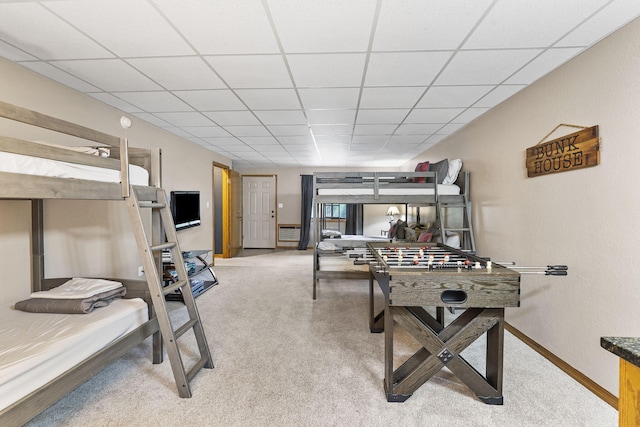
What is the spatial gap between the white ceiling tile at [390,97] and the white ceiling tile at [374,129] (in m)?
0.72

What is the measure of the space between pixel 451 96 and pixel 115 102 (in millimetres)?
3372

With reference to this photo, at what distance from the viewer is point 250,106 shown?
3021 mm

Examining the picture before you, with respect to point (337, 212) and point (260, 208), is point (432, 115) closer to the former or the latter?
point (337, 212)

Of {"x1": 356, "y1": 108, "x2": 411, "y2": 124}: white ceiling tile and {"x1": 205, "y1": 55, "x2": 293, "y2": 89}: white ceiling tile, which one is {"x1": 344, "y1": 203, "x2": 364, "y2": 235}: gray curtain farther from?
{"x1": 205, "y1": 55, "x2": 293, "y2": 89}: white ceiling tile

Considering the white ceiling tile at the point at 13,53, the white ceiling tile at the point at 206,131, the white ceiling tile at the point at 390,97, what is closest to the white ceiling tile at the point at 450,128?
the white ceiling tile at the point at 390,97

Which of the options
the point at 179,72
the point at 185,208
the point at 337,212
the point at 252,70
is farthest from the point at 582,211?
the point at 337,212

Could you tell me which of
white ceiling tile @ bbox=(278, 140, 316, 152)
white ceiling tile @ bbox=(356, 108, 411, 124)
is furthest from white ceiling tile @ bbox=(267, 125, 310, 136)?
white ceiling tile @ bbox=(356, 108, 411, 124)

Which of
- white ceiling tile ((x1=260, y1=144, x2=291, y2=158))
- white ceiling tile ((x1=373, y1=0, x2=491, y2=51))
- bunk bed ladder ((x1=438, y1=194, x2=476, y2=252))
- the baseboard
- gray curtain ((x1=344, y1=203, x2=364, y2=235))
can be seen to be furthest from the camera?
gray curtain ((x1=344, y1=203, x2=364, y2=235))

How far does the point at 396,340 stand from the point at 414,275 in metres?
1.20

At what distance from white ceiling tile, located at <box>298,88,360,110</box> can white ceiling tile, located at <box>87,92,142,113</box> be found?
72.9 inches

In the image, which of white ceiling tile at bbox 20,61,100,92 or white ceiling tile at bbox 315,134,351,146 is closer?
white ceiling tile at bbox 20,61,100,92

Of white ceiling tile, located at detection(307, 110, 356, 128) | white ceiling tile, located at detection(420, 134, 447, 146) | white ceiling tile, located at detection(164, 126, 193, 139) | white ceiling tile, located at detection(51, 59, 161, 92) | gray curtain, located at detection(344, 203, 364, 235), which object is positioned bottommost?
gray curtain, located at detection(344, 203, 364, 235)

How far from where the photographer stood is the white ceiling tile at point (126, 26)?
4.99 ft

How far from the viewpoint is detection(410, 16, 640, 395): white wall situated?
5.55ft
